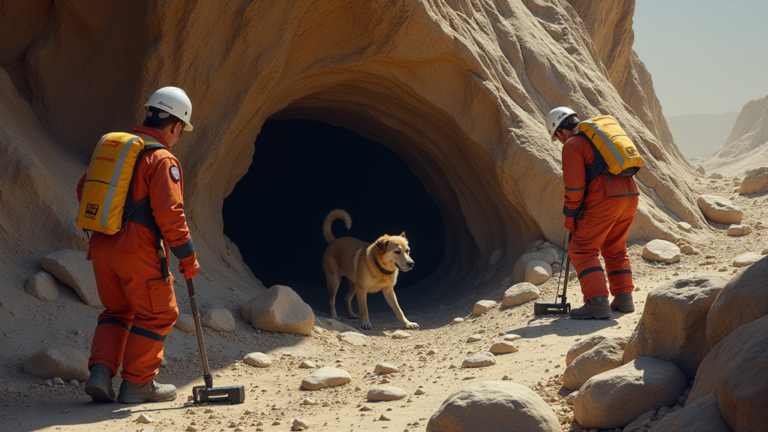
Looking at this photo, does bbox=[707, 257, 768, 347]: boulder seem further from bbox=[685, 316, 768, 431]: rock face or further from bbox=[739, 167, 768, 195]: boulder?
bbox=[739, 167, 768, 195]: boulder

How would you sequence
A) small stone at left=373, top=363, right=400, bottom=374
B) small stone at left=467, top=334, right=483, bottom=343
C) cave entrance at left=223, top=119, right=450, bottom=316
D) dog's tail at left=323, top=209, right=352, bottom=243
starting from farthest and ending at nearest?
cave entrance at left=223, top=119, right=450, bottom=316
dog's tail at left=323, top=209, right=352, bottom=243
small stone at left=467, top=334, right=483, bottom=343
small stone at left=373, top=363, right=400, bottom=374

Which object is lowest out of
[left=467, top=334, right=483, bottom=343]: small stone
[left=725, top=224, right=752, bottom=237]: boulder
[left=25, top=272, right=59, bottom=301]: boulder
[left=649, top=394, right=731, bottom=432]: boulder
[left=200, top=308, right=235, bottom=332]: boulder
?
[left=467, top=334, right=483, bottom=343]: small stone

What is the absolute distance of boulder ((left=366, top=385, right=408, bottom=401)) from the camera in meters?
4.30

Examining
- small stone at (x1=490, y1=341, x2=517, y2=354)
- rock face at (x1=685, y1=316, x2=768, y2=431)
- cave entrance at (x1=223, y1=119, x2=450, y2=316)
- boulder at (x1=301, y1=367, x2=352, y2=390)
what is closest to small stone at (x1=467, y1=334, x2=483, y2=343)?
small stone at (x1=490, y1=341, x2=517, y2=354)

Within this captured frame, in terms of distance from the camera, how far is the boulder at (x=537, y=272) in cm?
772

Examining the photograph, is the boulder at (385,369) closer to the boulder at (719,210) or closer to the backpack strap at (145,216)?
the backpack strap at (145,216)

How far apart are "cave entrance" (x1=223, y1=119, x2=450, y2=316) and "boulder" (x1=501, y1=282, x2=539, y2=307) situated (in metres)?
7.96

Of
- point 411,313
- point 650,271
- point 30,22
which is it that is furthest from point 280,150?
point 650,271

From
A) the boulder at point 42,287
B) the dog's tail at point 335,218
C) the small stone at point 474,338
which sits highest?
the dog's tail at point 335,218

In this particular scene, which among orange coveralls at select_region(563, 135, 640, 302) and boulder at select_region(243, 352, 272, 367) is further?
orange coveralls at select_region(563, 135, 640, 302)

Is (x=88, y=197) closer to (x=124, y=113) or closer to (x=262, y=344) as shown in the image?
(x=262, y=344)

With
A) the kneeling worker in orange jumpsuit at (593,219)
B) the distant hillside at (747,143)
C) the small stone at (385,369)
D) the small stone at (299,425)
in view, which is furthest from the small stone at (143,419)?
the distant hillside at (747,143)

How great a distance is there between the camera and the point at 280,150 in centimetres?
1655

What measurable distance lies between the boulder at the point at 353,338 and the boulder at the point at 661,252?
388cm
